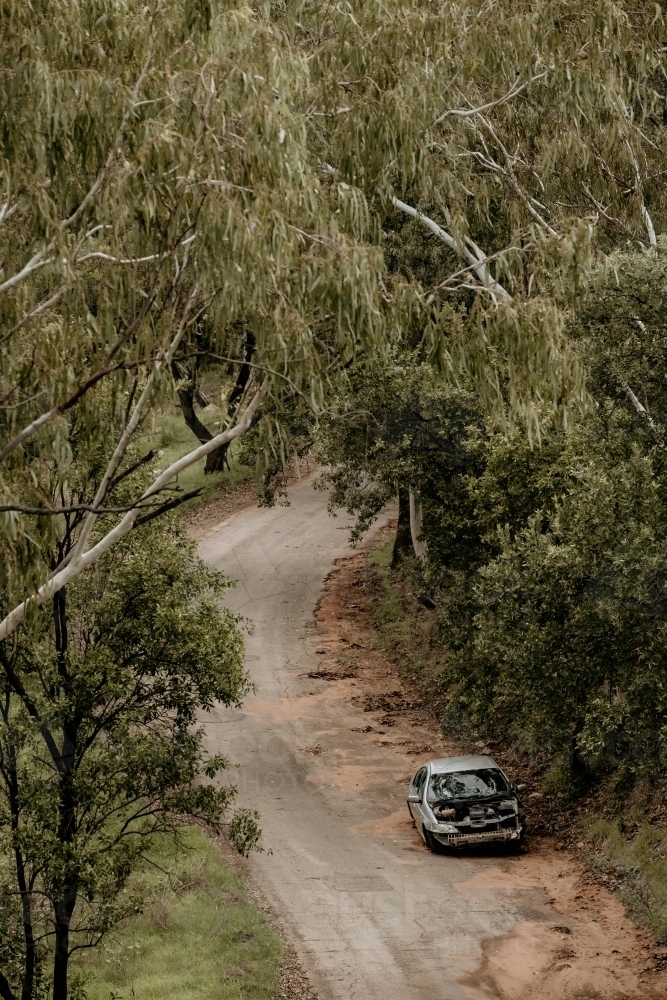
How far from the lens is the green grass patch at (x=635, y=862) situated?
15.6 meters

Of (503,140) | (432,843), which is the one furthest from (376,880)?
(503,140)

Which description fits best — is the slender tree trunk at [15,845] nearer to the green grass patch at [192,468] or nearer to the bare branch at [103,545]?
the bare branch at [103,545]

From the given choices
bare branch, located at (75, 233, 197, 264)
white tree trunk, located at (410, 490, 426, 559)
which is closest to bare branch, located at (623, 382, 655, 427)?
bare branch, located at (75, 233, 197, 264)

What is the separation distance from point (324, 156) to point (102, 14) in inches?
141

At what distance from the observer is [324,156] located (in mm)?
13461

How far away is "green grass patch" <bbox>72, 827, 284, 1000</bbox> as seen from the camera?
14.0 meters

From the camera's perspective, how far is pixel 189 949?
49.1 feet

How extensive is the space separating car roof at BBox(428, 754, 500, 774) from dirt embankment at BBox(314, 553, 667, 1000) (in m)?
1.25

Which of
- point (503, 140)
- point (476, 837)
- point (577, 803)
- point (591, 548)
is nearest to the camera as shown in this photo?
point (591, 548)

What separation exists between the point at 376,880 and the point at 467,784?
229cm

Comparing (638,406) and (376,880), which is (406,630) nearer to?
(376,880)

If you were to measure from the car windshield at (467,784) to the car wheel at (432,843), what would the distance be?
554 millimetres

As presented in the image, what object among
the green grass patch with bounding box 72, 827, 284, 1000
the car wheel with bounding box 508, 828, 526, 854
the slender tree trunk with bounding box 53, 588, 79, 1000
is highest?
the slender tree trunk with bounding box 53, 588, 79, 1000

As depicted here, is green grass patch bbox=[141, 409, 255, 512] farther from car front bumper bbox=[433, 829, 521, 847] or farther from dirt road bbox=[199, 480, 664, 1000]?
car front bumper bbox=[433, 829, 521, 847]
